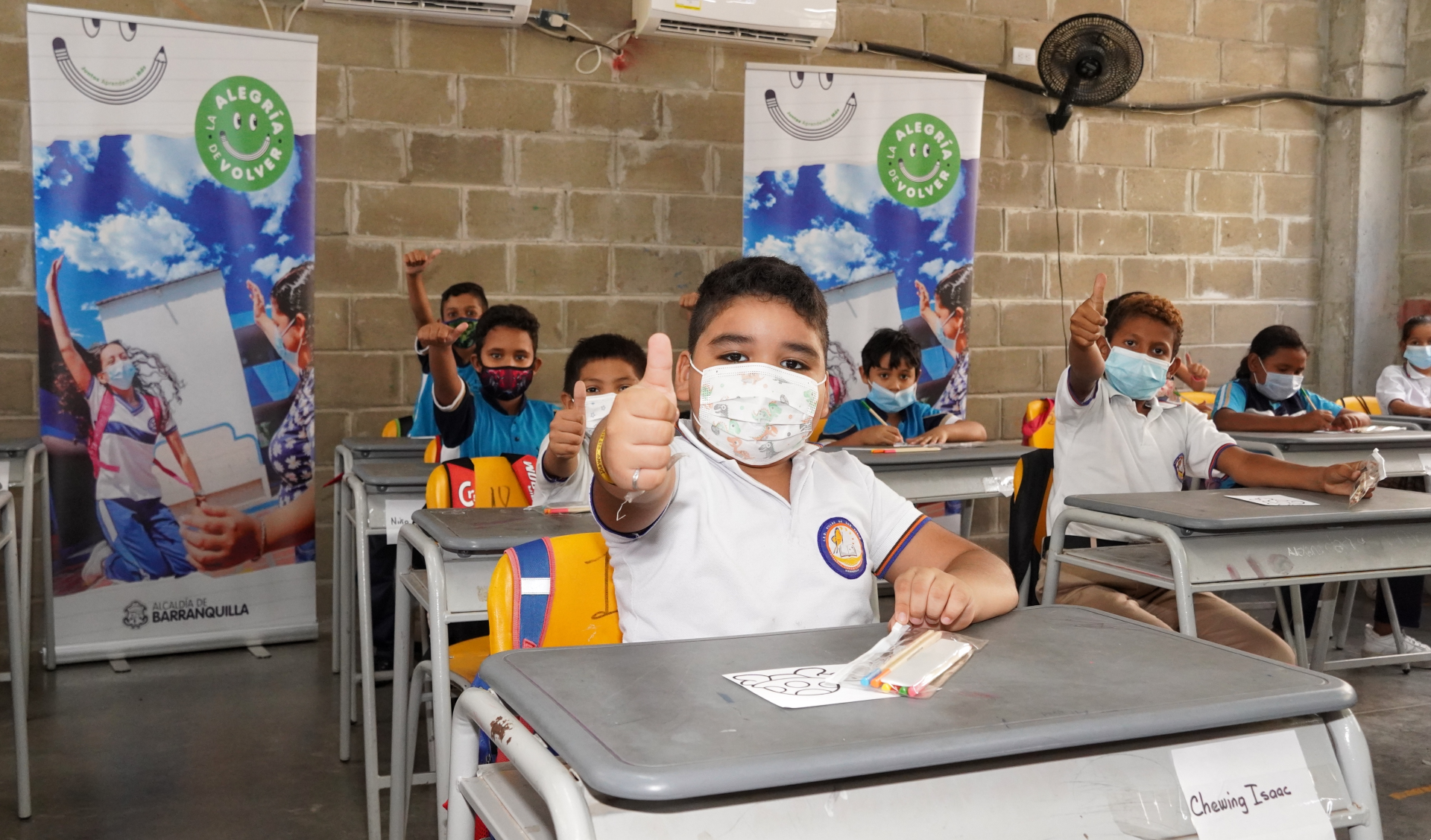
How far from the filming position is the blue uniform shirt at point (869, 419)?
4125 mm

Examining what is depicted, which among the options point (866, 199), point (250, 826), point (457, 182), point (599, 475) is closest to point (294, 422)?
point (457, 182)

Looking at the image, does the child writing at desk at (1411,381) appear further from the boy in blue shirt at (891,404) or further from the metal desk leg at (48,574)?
the metal desk leg at (48,574)

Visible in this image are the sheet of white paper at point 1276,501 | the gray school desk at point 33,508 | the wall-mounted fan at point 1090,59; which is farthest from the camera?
the wall-mounted fan at point 1090,59

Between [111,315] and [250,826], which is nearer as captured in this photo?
[250,826]

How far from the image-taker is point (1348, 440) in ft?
12.0

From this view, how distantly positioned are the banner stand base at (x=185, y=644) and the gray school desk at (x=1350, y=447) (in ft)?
10.9

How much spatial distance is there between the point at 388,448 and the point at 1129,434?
86.4 inches

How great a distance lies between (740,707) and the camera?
85 centimetres

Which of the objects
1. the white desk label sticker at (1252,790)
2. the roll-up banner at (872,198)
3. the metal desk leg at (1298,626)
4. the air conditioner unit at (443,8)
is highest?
the air conditioner unit at (443,8)

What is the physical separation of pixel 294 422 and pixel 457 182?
120 cm

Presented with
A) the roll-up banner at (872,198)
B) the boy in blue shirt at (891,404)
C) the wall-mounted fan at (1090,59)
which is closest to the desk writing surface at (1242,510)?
the boy in blue shirt at (891,404)

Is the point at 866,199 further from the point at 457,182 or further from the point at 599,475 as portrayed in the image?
the point at 599,475

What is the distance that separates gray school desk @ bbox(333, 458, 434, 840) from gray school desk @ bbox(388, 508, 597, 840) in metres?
0.29

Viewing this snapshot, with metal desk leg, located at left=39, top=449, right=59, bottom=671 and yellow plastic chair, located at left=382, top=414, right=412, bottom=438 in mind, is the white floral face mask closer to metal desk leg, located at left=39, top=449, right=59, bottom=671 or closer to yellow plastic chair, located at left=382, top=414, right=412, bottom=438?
yellow plastic chair, located at left=382, top=414, right=412, bottom=438
